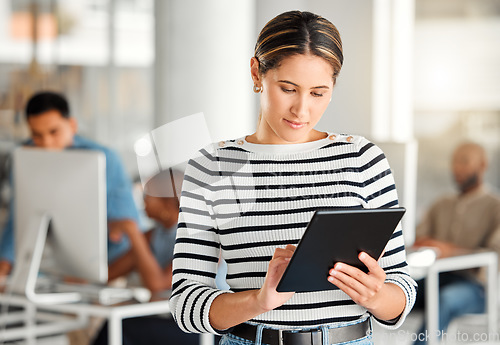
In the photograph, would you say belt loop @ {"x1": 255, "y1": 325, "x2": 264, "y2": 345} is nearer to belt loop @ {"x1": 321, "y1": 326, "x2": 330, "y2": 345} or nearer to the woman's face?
belt loop @ {"x1": 321, "y1": 326, "x2": 330, "y2": 345}

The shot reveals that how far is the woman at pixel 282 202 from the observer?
1.17 meters

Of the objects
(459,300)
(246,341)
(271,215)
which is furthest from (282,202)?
(459,300)

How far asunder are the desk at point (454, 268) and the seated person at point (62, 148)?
1.28 m

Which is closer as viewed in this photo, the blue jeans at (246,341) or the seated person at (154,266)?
the blue jeans at (246,341)

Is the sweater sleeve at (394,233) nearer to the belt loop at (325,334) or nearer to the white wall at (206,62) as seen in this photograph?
the belt loop at (325,334)

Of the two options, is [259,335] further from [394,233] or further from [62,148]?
[62,148]

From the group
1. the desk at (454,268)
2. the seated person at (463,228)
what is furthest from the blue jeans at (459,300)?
the desk at (454,268)

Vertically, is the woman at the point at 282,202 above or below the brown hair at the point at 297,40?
below

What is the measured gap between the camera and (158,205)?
3.03 m

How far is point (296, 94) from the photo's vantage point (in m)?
1.17

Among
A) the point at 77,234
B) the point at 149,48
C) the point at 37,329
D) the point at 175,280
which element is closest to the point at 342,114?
the point at 77,234

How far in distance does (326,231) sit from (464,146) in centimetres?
337

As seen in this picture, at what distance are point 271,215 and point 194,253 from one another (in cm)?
14

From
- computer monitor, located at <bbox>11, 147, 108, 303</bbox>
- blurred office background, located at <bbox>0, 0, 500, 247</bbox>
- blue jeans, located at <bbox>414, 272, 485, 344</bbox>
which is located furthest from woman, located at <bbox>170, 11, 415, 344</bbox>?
blurred office background, located at <bbox>0, 0, 500, 247</bbox>
